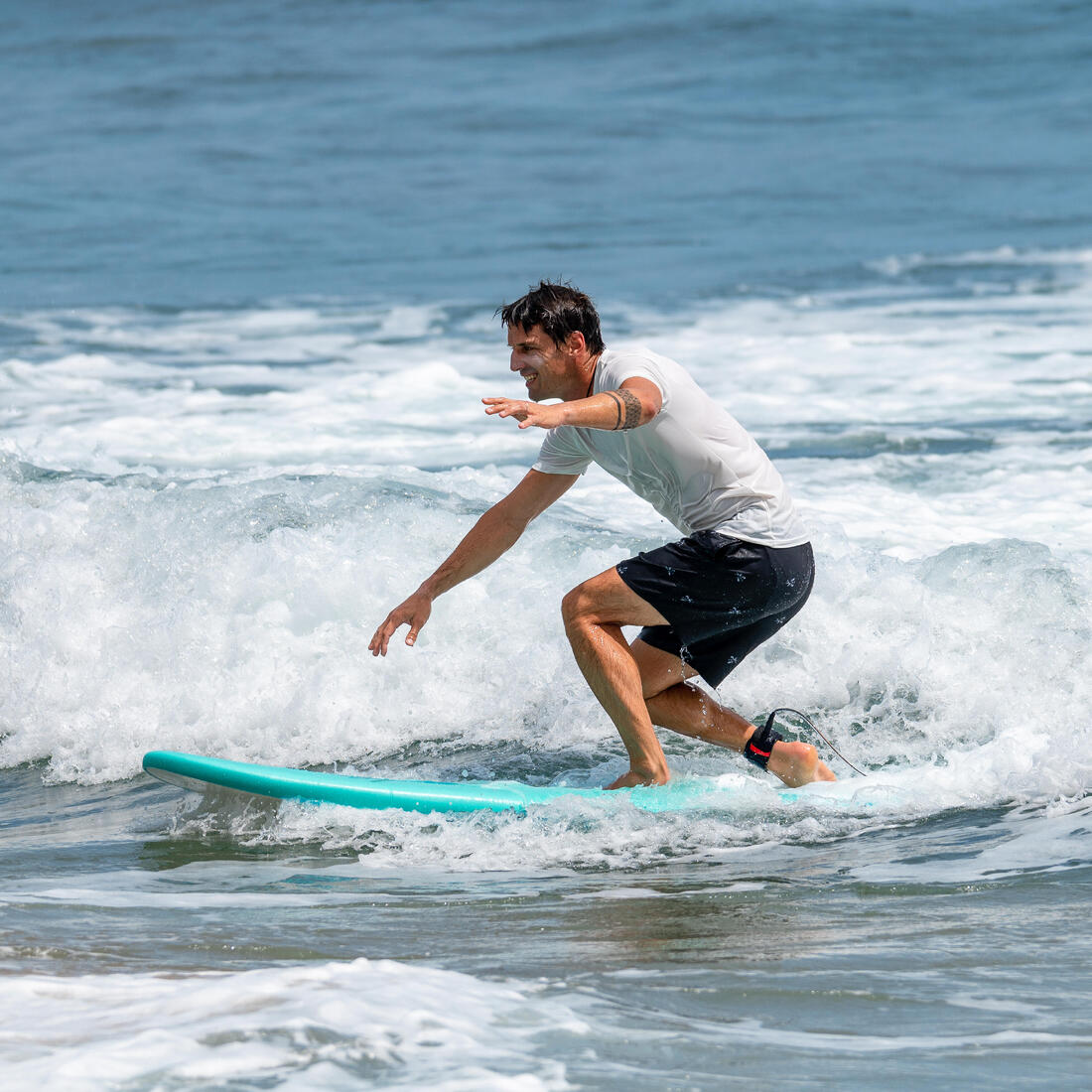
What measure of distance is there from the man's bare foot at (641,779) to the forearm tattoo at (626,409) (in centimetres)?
127

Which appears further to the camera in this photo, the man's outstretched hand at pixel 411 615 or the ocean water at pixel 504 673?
the man's outstretched hand at pixel 411 615

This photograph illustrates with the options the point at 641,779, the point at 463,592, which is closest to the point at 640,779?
the point at 641,779

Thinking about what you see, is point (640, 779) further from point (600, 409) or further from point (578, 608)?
point (600, 409)

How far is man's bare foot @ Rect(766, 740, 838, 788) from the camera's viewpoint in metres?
5.12

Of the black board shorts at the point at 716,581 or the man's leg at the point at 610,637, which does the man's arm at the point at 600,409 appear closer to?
the black board shorts at the point at 716,581

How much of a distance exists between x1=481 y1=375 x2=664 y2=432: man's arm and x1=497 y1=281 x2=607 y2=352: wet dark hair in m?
0.23

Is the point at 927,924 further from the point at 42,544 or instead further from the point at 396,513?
the point at 42,544

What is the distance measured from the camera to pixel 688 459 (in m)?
4.63

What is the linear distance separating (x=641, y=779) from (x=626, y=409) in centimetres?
136

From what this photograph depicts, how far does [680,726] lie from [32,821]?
2.40m

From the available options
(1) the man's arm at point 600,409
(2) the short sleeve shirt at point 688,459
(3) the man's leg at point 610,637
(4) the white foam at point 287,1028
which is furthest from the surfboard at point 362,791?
(4) the white foam at point 287,1028

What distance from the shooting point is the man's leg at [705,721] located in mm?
5086

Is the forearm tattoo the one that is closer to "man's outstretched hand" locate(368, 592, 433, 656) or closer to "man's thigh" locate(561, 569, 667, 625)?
"man's thigh" locate(561, 569, 667, 625)

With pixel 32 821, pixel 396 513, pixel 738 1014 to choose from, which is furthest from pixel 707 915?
pixel 396 513
